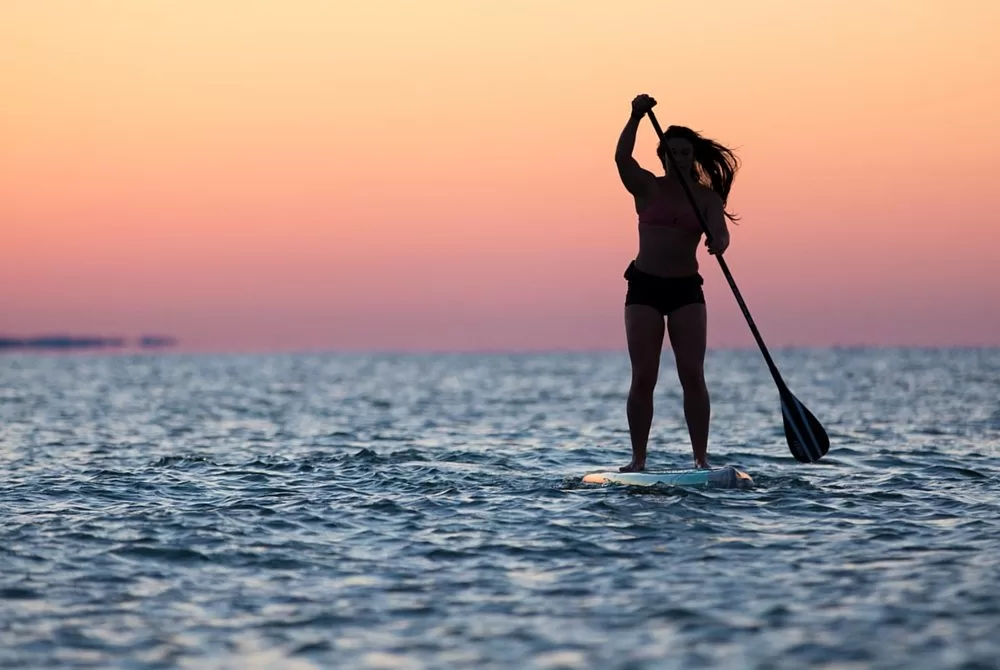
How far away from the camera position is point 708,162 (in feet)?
30.9

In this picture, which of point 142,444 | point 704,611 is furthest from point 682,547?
point 142,444

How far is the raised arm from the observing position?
889 centimetres

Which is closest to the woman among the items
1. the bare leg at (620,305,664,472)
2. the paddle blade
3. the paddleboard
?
the bare leg at (620,305,664,472)

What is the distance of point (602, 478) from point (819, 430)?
1765mm

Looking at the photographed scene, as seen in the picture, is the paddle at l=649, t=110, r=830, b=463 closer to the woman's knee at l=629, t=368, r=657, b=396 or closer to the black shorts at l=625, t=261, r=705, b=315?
the black shorts at l=625, t=261, r=705, b=315

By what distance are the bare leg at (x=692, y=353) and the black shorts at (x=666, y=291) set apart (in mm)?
61

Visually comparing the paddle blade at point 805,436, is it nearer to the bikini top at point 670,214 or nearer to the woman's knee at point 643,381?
the woman's knee at point 643,381

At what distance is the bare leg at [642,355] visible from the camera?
Result: 9.32 m

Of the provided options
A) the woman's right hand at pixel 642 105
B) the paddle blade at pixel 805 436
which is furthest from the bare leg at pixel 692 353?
the woman's right hand at pixel 642 105

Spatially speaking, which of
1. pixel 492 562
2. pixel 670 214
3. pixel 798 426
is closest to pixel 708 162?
pixel 670 214

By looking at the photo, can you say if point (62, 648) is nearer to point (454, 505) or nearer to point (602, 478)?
point (454, 505)

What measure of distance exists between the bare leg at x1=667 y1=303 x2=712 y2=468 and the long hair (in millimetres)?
850

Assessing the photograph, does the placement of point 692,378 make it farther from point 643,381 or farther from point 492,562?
point 492,562

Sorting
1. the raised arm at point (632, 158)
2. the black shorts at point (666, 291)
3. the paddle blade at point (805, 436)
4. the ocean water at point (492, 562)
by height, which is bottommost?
the ocean water at point (492, 562)
